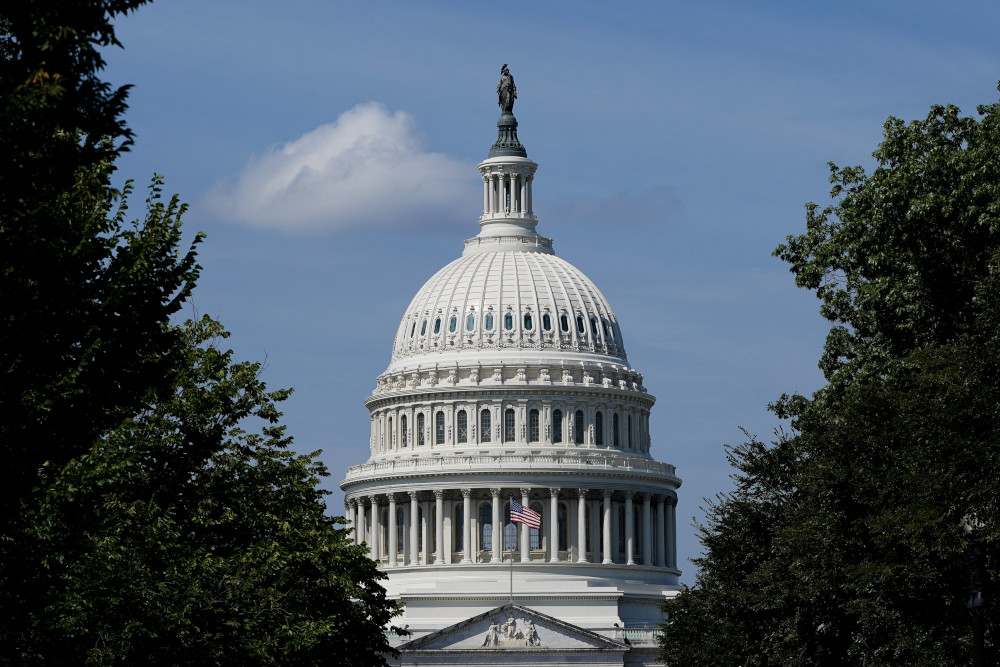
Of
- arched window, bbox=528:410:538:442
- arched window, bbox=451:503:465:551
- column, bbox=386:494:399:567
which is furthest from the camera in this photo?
column, bbox=386:494:399:567

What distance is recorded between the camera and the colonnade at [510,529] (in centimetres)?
16700

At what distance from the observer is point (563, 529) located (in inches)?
6737

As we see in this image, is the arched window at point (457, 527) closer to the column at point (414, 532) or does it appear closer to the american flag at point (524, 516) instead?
the column at point (414, 532)

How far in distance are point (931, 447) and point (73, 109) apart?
89.1 feet

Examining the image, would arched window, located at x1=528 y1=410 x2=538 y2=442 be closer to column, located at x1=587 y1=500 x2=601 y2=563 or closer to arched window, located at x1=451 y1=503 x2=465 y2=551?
column, located at x1=587 y1=500 x2=601 y2=563

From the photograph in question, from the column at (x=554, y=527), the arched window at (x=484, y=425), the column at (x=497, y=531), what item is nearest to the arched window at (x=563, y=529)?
the column at (x=554, y=527)

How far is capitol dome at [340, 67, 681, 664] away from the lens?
6496 inches

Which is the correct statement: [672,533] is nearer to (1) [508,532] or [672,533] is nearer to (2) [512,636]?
(1) [508,532]

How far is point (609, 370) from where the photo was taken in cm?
17288

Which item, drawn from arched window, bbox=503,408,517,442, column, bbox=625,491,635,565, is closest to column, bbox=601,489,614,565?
column, bbox=625,491,635,565

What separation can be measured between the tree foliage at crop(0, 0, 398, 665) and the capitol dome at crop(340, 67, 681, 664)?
114747 mm

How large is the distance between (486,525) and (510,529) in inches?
106

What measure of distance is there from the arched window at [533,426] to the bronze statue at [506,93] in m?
31.7

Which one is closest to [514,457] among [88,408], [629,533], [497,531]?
[497,531]
